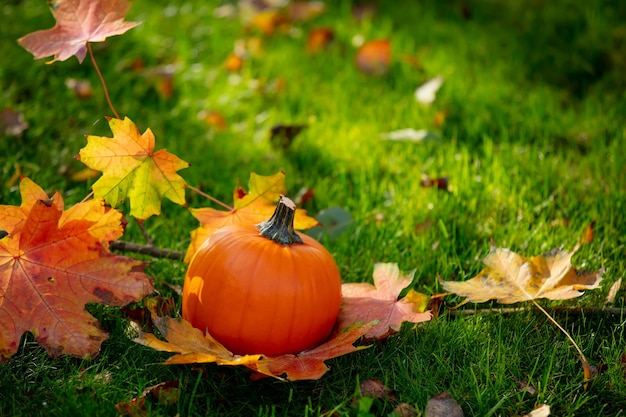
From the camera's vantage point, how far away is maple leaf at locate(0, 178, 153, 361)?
5.28 ft

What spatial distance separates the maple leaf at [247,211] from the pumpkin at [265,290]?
0.56 ft

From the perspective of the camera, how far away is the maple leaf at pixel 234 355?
5.05 ft

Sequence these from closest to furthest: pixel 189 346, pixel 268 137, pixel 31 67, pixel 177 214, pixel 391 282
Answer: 1. pixel 189 346
2. pixel 391 282
3. pixel 177 214
4. pixel 268 137
5. pixel 31 67

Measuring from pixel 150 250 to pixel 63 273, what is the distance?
0.41m

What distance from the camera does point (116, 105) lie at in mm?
3070

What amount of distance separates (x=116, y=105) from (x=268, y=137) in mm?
678

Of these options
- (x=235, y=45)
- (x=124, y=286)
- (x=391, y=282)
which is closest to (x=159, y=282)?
(x=124, y=286)

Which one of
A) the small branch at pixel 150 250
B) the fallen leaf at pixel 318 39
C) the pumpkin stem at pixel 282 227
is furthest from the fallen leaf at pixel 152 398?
the fallen leaf at pixel 318 39

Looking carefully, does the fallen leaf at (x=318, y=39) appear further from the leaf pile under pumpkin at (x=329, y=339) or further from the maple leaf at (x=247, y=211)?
the leaf pile under pumpkin at (x=329, y=339)

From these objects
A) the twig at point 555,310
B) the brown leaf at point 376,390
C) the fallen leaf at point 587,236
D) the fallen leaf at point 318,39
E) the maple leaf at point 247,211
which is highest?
the maple leaf at point 247,211

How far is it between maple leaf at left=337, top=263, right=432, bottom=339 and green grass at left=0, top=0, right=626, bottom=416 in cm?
7

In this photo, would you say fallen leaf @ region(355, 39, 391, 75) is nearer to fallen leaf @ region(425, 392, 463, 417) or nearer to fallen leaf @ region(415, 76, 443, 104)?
fallen leaf @ region(415, 76, 443, 104)

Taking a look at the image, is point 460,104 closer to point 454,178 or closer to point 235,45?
point 454,178

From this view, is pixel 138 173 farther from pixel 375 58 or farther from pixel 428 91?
pixel 375 58
